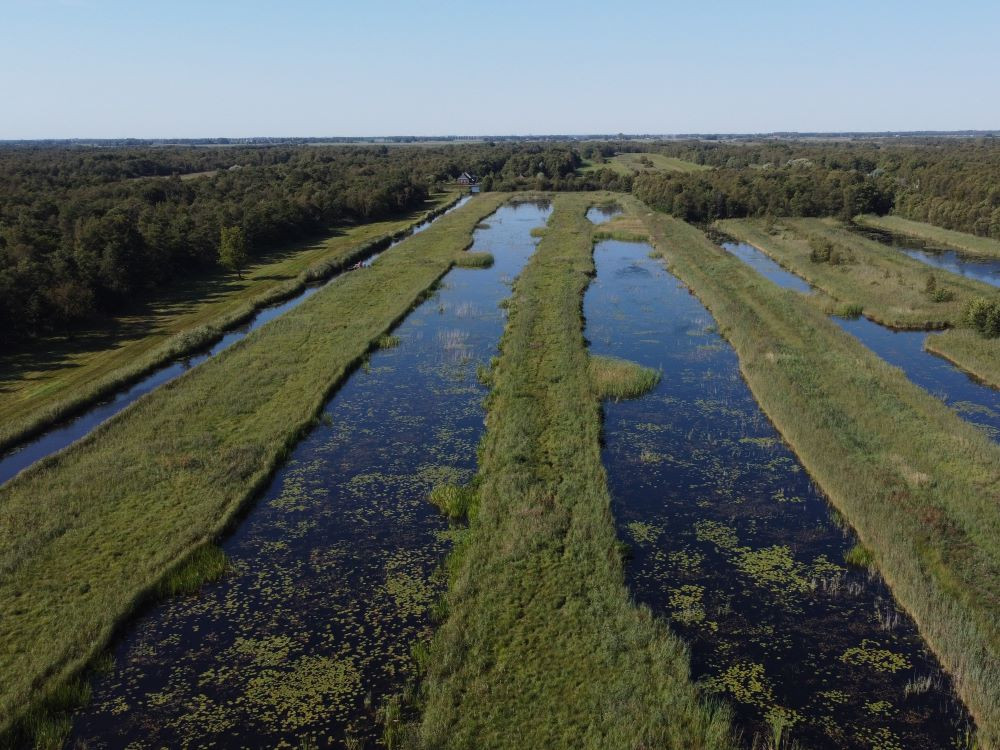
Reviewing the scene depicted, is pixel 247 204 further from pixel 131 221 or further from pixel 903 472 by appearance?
pixel 903 472

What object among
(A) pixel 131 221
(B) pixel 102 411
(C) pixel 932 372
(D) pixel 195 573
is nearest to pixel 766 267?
(C) pixel 932 372

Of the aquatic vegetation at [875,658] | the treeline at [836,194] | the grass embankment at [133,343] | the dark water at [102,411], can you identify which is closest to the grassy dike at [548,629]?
the aquatic vegetation at [875,658]

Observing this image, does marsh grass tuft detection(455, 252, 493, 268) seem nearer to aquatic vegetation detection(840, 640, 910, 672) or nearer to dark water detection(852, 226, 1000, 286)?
dark water detection(852, 226, 1000, 286)

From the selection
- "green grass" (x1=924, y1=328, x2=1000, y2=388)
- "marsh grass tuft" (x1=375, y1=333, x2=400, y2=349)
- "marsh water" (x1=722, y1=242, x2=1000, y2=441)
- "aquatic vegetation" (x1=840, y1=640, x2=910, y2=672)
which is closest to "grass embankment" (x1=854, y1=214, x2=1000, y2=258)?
"marsh water" (x1=722, y1=242, x2=1000, y2=441)

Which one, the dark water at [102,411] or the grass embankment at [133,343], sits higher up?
the grass embankment at [133,343]

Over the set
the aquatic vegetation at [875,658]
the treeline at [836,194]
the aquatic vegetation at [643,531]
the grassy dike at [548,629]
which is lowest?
the aquatic vegetation at [875,658]

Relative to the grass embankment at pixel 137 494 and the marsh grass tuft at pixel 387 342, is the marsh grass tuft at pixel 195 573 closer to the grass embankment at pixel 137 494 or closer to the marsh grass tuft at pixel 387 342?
the grass embankment at pixel 137 494
